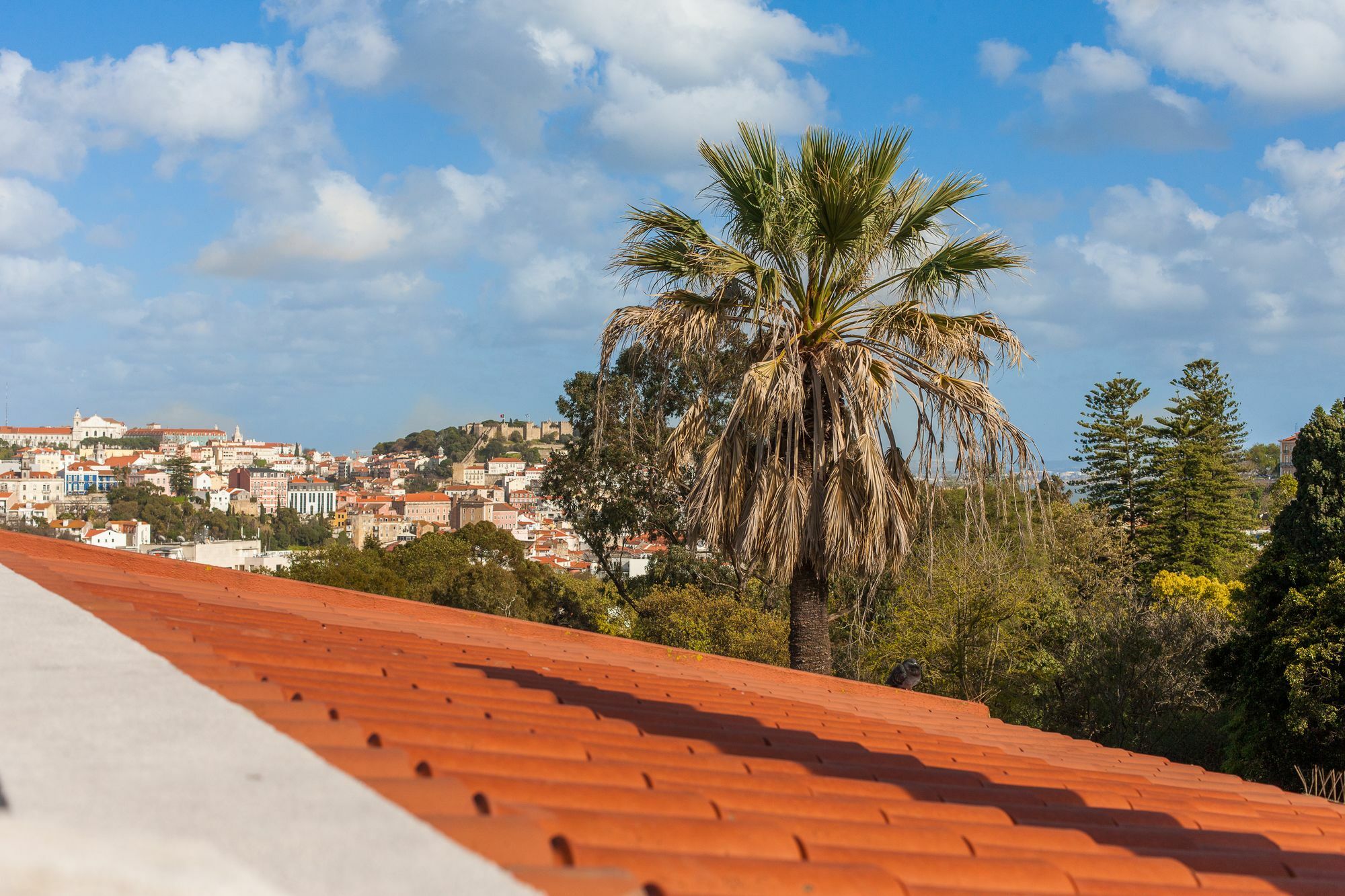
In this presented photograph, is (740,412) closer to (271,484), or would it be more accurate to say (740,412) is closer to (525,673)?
(525,673)

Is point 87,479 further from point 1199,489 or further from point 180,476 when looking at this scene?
point 1199,489

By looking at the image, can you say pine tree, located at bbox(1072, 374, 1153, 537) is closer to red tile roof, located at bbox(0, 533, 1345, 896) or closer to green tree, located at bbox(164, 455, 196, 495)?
red tile roof, located at bbox(0, 533, 1345, 896)

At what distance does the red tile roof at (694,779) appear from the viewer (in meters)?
1.75

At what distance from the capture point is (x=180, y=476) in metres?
147

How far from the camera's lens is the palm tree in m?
9.31

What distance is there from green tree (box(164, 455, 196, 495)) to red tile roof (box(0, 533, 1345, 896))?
496 feet

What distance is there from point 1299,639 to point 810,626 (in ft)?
28.4

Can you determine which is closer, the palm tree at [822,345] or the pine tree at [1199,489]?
the palm tree at [822,345]

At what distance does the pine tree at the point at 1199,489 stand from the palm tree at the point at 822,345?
33.7 meters

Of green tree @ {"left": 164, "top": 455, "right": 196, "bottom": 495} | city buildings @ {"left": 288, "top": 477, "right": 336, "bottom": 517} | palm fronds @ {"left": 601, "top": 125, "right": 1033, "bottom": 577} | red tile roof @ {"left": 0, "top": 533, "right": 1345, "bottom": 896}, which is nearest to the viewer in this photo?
red tile roof @ {"left": 0, "top": 533, "right": 1345, "bottom": 896}

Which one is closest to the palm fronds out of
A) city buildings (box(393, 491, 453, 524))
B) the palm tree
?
the palm tree

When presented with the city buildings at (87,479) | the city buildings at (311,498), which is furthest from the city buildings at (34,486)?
the city buildings at (311,498)

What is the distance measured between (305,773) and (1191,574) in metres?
42.7

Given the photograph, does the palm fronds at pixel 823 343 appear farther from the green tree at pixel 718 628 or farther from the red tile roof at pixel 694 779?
the green tree at pixel 718 628
